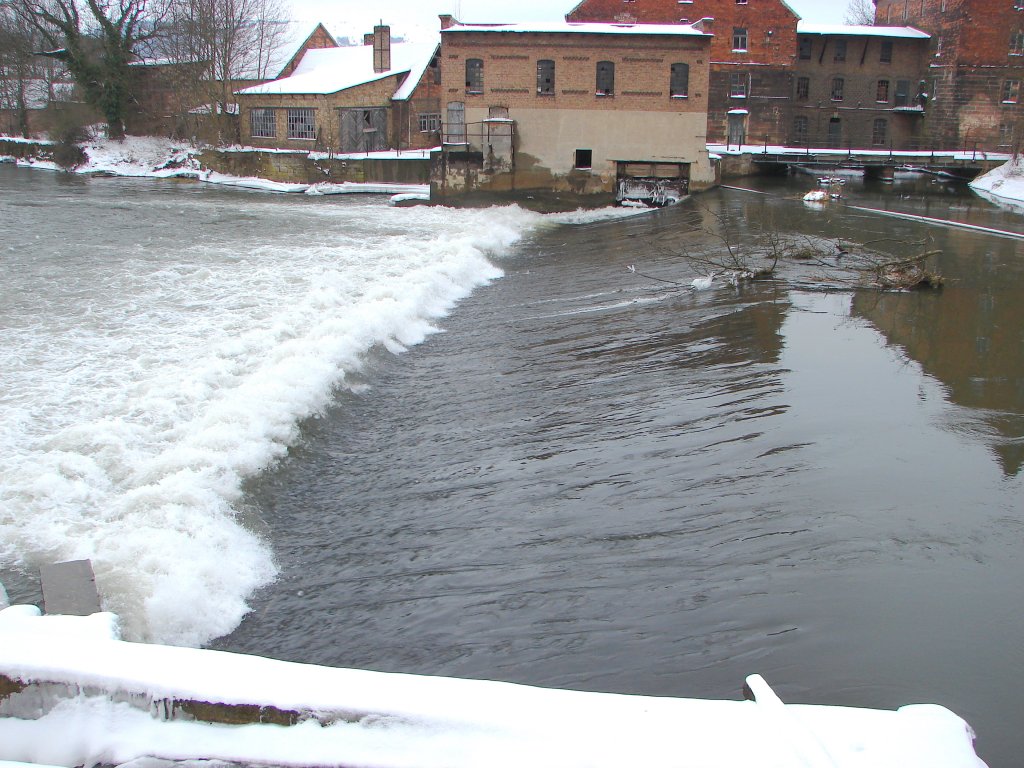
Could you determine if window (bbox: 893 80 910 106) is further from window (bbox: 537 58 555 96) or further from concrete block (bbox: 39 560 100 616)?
concrete block (bbox: 39 560 100 616)

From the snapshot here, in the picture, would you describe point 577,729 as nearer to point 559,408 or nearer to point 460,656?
point 460,656

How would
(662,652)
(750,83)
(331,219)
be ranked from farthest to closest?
1. (750,83)
2. (331,219)
3. (662,652)

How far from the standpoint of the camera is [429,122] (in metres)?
49.9

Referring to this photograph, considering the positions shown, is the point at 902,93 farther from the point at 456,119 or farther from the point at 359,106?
the point at 359,106

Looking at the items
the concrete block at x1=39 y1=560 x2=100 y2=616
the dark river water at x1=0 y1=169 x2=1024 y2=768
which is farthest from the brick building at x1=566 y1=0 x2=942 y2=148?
the concrete block at x1=39 y1=560 x2=100 y2=616

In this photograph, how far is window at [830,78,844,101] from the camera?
53.2 meters

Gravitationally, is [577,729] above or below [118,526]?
above

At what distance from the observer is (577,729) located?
3291 millimetres

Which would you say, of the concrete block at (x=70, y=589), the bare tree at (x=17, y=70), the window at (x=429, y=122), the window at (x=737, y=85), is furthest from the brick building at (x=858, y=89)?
the concrete block at (x=70, y=589)

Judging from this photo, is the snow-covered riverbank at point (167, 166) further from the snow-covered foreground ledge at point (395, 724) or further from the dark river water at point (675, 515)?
the snow-covered foreground ledge at point (395, 724)

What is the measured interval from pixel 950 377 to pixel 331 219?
79.6 feet

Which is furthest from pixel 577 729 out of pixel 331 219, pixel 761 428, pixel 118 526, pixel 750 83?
pixel 750 83

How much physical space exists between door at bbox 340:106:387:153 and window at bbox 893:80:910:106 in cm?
3079

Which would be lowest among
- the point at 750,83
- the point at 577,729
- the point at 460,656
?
the point at 460,656
